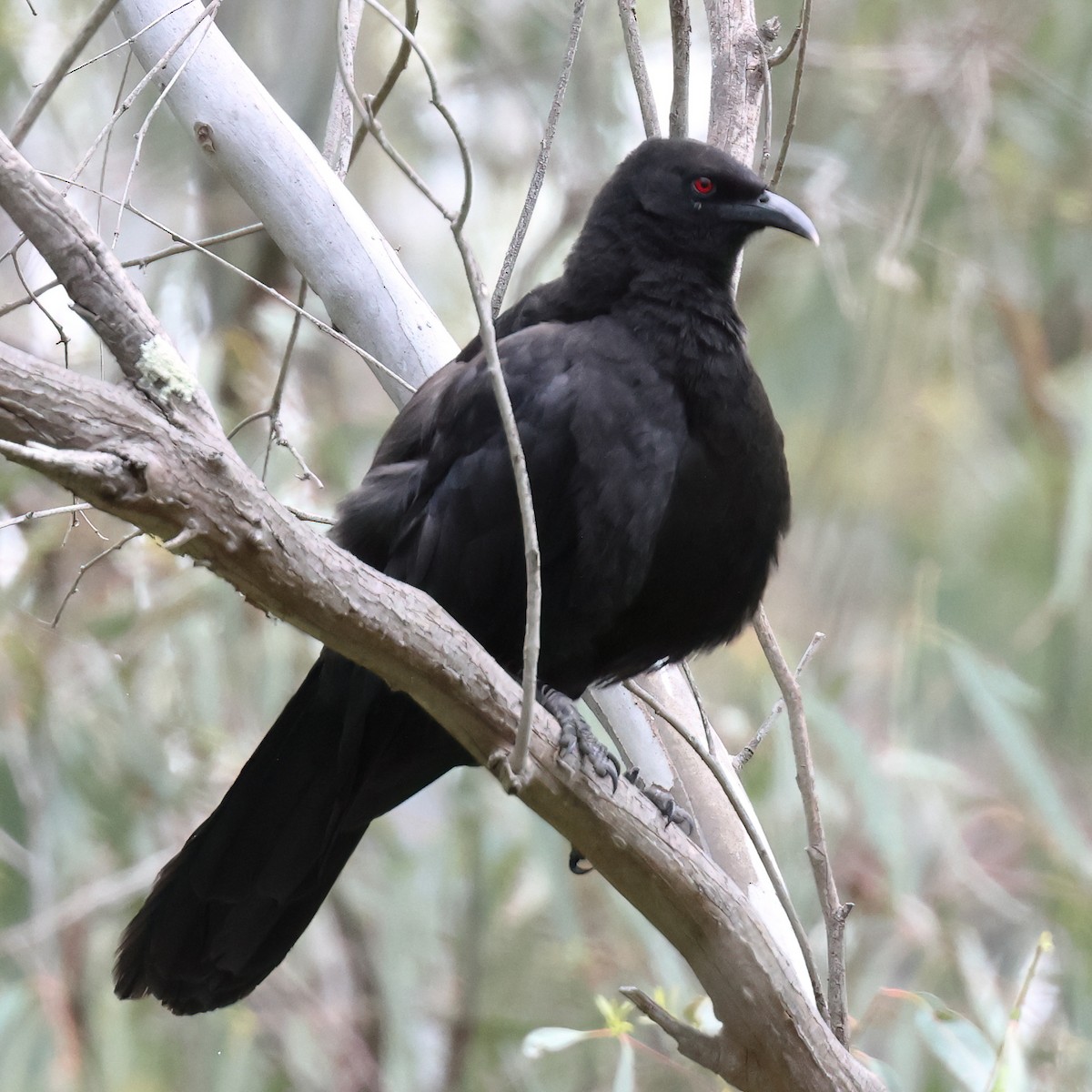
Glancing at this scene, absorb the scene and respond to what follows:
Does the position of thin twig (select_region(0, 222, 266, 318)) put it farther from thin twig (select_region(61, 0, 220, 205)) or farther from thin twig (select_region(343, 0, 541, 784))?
thin twig (select_region(343, 0, 541, 784))

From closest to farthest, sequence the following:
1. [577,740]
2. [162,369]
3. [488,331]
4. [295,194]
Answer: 1. [162,369]
2. [488,331]
3. [577,740]
4. [295,194]

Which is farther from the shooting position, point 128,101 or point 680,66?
point 680,66

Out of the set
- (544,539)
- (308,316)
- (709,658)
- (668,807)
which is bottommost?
(668,807)

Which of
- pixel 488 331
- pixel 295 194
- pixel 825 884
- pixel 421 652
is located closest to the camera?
pixel 488 331

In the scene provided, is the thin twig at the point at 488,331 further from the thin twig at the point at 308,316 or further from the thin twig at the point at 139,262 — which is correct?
the thin twig at the point at 308,316

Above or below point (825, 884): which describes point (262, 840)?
below

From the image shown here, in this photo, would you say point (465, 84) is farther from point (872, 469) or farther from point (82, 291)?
point (82, 291)

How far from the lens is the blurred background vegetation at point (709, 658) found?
14.2ft

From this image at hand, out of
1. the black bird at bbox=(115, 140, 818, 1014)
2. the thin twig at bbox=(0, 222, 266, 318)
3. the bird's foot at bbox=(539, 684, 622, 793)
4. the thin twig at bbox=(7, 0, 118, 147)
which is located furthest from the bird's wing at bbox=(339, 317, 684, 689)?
the thin twig at bbox=(7, 0, 118, 147)

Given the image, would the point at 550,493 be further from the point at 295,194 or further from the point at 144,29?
the point at 144,29

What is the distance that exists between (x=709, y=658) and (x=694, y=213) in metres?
2.63

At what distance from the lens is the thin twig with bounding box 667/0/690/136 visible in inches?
107

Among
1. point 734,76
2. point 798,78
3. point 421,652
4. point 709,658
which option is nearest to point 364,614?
point 421,652

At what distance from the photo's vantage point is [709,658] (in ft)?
17.1
